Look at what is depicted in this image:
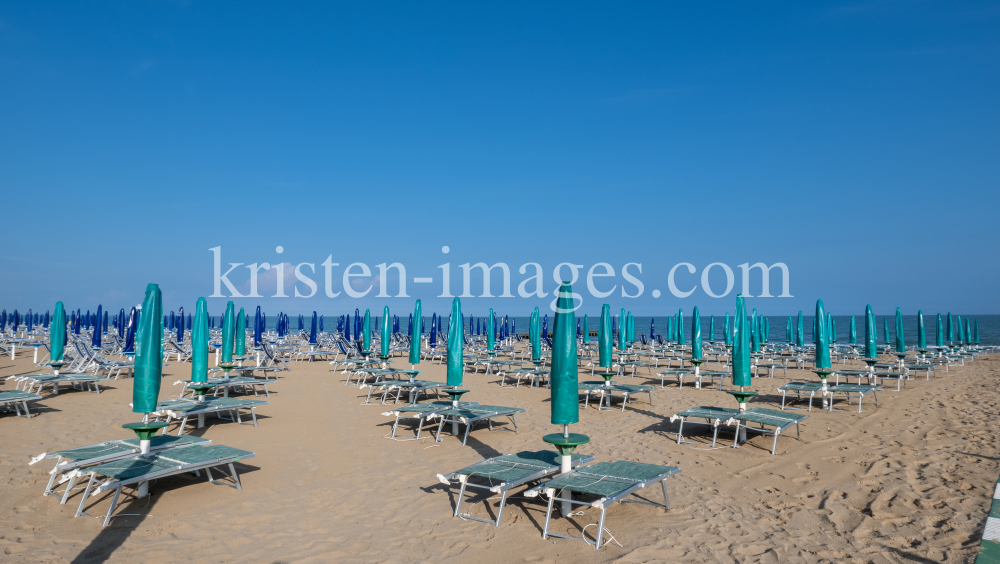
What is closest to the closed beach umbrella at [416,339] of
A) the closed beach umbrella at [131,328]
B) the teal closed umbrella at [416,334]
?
the teal closed umbrella at [416,334]

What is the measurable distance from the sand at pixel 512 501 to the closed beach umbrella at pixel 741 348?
1022 mm

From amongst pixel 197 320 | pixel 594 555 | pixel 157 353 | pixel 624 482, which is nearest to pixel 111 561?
pixel 157 353

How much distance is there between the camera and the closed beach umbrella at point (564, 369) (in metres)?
5.07

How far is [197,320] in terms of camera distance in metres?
9.89

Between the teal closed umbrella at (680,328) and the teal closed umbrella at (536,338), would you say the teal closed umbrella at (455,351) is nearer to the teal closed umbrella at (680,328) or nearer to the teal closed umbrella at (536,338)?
the teal closed umbrella at (536,338)

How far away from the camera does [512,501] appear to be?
5.66m

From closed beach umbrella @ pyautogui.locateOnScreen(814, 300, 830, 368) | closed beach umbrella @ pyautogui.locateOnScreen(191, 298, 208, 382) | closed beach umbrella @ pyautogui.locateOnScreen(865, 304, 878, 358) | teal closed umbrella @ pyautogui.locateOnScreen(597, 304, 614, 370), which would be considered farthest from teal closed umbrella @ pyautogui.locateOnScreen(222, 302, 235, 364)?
closed beach umbrella @ pyautogui.locateOnScreen(865, 304, 878, 358)

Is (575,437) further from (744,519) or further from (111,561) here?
(111,561)

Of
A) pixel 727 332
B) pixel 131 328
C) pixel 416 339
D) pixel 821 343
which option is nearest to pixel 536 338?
pixel 416 339

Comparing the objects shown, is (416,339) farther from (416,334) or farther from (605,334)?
(605,334)

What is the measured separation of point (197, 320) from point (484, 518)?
7116mm

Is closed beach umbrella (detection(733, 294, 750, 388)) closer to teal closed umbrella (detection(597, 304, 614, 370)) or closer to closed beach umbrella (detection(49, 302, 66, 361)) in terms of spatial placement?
teal closed umbrella (detection(597, 304, 614, 370))

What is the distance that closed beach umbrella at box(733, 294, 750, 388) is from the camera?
8.12 m

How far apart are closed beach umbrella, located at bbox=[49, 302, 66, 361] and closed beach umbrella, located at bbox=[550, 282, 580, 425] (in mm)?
11573
